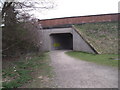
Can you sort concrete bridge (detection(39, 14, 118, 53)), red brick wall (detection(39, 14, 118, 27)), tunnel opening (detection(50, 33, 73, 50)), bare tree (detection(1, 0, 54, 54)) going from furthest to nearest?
tunnel opening (detection(50, 33, 73, 50)) < red brick wall (detection(39, 14, 118, 27)) < concrete bridge (detection(39, 14, 118, 53)) < bare tree (detection(1, 0, 54, 54))

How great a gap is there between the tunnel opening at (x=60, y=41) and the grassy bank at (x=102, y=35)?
4948 mm

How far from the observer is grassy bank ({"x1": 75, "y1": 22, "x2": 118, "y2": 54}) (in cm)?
1259

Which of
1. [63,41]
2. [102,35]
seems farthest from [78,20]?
[63,41]

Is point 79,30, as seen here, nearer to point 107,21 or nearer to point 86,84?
point 107,21

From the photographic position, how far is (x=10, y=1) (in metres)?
9.68

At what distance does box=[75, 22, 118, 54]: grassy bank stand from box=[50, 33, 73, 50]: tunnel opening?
16.2ft

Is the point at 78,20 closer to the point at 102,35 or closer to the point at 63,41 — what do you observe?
the point at 102,35

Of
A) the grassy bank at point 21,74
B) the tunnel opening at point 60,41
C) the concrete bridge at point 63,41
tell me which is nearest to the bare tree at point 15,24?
the grassy bank at point 21,74

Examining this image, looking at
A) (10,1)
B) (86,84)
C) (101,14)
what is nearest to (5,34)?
(10,1)

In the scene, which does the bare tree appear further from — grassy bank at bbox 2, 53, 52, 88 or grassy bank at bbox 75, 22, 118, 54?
grassy bank at bbox 75, 22, 118, 54

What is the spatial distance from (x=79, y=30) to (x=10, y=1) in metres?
8.96

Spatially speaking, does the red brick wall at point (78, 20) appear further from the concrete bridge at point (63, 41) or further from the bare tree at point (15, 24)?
the bare tree at point (15, 24)

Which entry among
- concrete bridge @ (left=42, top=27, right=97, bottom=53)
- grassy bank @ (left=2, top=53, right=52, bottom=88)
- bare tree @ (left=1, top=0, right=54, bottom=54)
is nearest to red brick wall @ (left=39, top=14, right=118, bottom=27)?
concrete bridge @ (left=42, top=27, right=97, bottom=53)

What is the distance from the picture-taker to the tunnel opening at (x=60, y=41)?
20.5m
